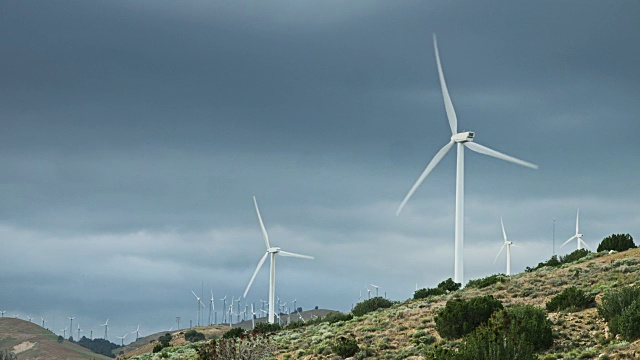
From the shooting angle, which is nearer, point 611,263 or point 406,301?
point 611,263

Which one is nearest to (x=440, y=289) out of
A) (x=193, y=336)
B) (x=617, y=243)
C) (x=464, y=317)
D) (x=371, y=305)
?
(x=371, y=305)

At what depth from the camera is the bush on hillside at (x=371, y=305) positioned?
80375mm

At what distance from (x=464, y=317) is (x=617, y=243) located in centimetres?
2773

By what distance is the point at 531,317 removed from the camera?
1978 inches

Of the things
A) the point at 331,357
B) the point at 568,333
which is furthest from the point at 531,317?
the point at 331,357

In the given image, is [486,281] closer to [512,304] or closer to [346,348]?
[512,304]

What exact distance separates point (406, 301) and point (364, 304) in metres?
4.78

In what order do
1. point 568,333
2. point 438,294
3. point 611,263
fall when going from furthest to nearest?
point 438,294, point 611,263, point 568,333

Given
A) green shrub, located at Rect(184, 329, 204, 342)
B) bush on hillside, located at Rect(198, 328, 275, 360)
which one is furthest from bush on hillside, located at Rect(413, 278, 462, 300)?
green shrub, located at Rect(184, 329, 204, 342)

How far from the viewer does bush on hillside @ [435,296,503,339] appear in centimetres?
5487

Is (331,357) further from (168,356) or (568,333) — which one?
(168,356)

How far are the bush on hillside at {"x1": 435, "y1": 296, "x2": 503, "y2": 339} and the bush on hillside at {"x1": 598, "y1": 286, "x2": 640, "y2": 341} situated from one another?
263 inches

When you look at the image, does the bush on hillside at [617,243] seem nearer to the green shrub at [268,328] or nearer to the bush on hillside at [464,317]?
the bush on hillside at [464,317]

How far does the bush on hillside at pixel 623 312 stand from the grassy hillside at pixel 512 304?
617 mm
